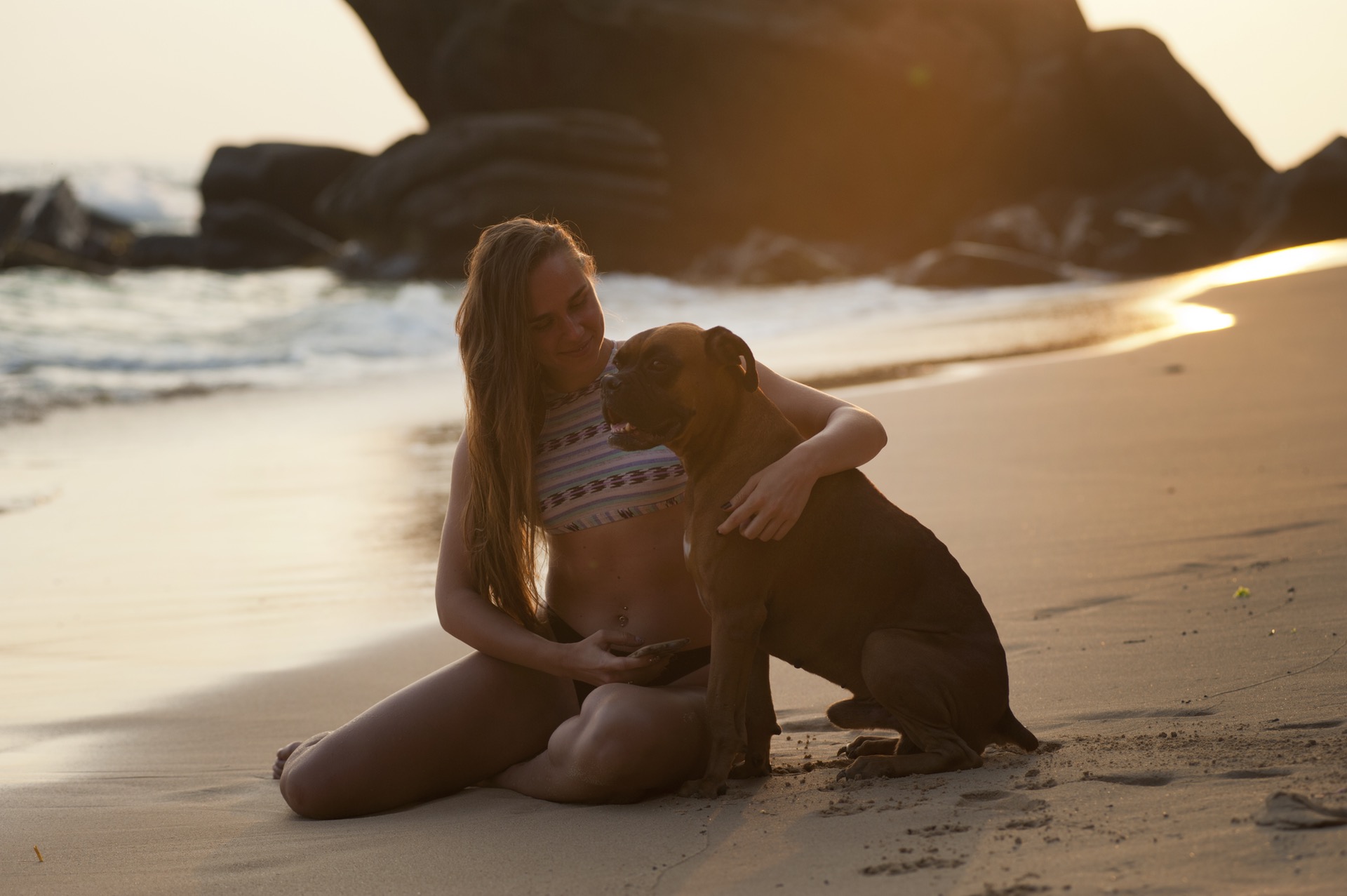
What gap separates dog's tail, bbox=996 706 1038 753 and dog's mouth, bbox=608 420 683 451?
1148 millimetres

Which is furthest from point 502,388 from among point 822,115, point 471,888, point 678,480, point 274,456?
point 822,115

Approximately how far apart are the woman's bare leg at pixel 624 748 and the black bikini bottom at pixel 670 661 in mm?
186

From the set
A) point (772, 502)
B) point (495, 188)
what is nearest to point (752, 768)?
point (772, 502)

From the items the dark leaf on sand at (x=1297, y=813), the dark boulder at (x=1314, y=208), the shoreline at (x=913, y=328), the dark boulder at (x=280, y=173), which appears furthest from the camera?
the dark boulder at (x=280, y=173)

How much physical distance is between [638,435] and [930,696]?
104cm

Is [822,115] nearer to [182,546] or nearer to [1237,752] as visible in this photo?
[182,546]

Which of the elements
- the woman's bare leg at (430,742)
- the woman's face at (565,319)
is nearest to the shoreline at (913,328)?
the woman's face at (565,319)

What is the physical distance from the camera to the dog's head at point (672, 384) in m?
3.34

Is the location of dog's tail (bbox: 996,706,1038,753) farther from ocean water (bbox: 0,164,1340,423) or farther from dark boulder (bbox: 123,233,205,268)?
dark boulder (bbox: 123,233,205,268)

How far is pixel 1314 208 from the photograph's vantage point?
34.1m

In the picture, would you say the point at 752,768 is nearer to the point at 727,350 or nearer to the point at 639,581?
the point at 639,581

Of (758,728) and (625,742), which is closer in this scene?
(625,742)

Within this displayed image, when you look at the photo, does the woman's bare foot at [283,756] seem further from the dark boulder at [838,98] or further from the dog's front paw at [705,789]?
the dark boulder at [838,98]

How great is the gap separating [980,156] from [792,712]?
162 ft
